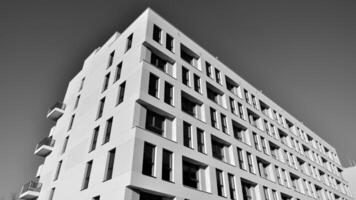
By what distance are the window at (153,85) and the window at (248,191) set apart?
12.3m

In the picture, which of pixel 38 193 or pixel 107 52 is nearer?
pixel 38 193

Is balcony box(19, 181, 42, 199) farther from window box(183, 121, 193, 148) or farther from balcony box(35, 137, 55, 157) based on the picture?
window box(183, 121, 193, 148)

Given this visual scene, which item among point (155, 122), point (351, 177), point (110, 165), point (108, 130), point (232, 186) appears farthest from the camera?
point (351, 177)

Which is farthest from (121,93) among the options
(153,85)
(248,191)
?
(248,191)

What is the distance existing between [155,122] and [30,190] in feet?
51.4

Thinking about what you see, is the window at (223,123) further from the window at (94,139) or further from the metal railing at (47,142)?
the metal railing at (47,142)

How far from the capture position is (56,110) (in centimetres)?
2969

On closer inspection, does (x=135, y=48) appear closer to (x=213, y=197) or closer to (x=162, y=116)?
(x=162, y=116)

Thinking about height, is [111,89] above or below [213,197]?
above

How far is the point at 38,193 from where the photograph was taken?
23547 millimetres

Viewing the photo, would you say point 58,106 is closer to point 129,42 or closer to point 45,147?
point 45,147

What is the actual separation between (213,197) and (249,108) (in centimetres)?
1582

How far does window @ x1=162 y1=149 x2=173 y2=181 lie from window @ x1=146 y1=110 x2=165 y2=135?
1752 millimetres

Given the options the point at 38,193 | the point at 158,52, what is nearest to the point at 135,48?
the point at 158,52
